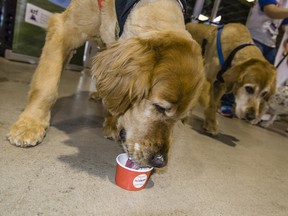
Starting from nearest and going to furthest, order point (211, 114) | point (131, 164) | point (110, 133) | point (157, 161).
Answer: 1. point (157, 161)
2. point (131, 164)
3. point (110, 133)
4. point (211, 114)

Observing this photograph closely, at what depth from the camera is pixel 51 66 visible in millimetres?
2021

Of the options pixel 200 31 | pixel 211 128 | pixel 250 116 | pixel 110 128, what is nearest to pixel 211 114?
pixel 211 128

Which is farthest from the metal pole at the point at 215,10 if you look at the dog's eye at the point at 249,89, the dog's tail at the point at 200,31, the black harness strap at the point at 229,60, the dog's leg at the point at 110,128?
the dog's leg at the point at 110,128

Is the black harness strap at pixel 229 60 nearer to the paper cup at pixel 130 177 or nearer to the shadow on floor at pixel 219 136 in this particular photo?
the shadow on floor at pixel 219 136

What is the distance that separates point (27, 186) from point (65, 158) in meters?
0.41

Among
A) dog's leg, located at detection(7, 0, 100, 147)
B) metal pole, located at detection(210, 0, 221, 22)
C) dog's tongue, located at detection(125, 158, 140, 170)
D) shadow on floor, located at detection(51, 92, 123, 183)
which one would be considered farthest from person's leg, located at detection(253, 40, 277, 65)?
metal pole, located at detection(210, 0, 221, 22)

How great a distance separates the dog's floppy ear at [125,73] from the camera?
1520 millimetres

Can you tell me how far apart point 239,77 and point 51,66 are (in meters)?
2.27

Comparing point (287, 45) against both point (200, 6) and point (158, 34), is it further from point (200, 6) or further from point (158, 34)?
point (158, 34)

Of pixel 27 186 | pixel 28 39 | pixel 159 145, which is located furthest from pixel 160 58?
pixel 28 39

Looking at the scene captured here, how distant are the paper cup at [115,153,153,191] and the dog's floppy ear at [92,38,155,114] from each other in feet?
1.15

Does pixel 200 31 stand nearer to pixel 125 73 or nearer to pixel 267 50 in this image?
pixel 267 50

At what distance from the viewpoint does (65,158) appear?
180 cm

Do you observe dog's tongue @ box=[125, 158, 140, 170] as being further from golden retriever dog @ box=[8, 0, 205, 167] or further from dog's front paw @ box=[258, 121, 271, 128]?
dog's front paw @ box=[258, 121, 271, 128]
